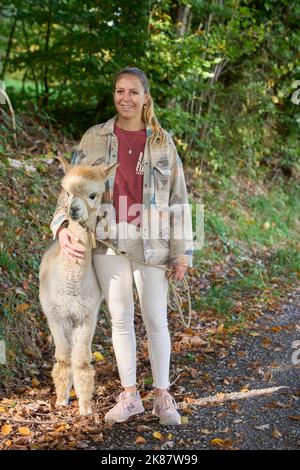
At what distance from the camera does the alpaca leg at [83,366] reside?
3.78 meters

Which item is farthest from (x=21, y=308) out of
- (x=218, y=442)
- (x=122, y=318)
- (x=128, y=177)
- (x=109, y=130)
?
(x=218, y=442)

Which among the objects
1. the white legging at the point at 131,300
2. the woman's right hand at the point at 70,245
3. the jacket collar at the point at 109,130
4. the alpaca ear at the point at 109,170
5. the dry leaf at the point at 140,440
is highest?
the jacket collar at the point at 109,130

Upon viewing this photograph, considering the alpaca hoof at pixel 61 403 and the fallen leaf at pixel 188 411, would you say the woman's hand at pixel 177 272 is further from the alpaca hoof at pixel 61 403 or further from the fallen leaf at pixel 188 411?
the alpaca hoof at pixel 61 403

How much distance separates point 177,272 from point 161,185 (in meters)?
0.56

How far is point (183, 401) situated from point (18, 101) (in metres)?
6.12

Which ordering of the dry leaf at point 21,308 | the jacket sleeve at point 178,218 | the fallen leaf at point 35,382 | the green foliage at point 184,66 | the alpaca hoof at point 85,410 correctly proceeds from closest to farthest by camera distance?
the jacket sleeve at point 178,218, the alpaca hoof at point 85,410, the fallen leaf at point 35,382, the dry leaf at point 21,308, the green foliage at point 184,66

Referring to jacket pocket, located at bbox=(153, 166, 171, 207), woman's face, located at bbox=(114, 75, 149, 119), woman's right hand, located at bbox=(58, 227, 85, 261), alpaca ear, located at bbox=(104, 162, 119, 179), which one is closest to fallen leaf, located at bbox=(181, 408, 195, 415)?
woman's right hand, located at bbox=(58, 227, 85, 261)

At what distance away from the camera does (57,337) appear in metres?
3.80

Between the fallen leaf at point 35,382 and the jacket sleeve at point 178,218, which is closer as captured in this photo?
the jacket sleeve at point 178,218

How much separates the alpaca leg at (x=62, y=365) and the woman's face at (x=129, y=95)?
145 centimetres

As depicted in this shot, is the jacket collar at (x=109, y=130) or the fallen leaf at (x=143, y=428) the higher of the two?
the jacket collar at (x=109, y=130)

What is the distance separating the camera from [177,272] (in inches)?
146

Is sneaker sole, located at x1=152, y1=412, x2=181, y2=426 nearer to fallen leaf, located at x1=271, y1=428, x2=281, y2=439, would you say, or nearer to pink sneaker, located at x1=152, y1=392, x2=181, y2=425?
pink sneaker, located at x1=152, y1=392, x2=181, y2=425

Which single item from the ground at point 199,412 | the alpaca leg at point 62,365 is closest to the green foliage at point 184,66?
the ground at point 199,412
